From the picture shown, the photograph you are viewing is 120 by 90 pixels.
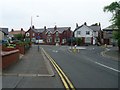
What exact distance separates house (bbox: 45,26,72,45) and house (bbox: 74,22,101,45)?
26.0ft

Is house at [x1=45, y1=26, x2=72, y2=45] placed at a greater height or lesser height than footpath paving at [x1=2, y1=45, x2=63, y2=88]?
greater

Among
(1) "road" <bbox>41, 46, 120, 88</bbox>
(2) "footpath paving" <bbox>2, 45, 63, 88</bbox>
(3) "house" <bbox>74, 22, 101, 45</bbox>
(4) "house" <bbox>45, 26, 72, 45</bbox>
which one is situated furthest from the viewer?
(4) "house" <bbox>45, 26, 72, 45</bbox>

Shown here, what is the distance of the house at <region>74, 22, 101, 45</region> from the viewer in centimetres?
10762

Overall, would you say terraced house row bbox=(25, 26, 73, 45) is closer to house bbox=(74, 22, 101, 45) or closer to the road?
house bbox=(74, 22, 101, 45)

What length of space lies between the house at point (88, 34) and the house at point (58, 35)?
7914 millimetres

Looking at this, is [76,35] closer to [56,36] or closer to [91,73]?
[56,36]

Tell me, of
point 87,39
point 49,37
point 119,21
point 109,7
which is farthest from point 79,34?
point 119,21

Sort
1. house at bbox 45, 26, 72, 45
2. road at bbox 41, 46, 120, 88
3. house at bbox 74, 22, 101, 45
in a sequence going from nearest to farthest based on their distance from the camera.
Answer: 1. road at bbox 41, 46, 120, 88
2. house at bbox 74, 22, 101, 45
3. house at bbox 45, 26, 72, 45

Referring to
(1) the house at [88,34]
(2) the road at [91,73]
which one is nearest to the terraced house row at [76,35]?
(1) the house at [88,34]

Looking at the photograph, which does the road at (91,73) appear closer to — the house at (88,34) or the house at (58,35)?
the house at (88,34)

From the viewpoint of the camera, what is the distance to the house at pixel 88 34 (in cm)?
10762

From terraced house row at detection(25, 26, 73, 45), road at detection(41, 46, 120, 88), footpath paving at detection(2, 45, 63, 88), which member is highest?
terraced house row at detection(25, 26, 73, 45)

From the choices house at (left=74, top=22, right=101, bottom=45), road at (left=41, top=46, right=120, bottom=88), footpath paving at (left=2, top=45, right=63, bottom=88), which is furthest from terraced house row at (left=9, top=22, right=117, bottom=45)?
footpath paving at (left=2, top=45, right=63, bottom=88)

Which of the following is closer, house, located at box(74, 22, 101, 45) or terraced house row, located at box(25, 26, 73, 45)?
house, located at box(74, 22, 101, 45)
